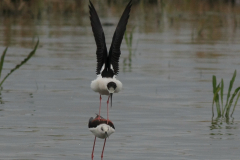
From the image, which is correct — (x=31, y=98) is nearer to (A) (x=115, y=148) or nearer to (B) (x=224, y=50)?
(A) (x=115, y=148)

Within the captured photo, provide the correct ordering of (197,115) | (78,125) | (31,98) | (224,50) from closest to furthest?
1. (78,125)
2. (197,115)
3. (31,98)
4. (224,50)

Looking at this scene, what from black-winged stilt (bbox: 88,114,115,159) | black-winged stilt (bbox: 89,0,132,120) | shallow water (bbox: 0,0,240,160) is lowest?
shallow water (bbox: 0,0,240,160)

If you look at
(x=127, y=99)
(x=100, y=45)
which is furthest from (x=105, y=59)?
(x=127, y=99)

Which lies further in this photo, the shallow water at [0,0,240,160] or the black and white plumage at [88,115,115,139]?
the shallow water at [0,0,240,160]

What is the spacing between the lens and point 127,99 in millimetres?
12148

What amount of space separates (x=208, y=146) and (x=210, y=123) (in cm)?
148

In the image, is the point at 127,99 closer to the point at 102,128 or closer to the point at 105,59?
the point at 105,59

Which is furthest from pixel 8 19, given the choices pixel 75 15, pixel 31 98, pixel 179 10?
pixel 31 98

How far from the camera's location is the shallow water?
8.52 meters

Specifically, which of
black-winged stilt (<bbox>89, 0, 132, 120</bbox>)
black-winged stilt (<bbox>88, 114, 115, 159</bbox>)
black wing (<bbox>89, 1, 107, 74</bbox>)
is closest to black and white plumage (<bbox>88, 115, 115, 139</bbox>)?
black-winged stilt (<bbox>88, 114, 115, 159</bbox>)

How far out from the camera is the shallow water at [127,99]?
8.52m

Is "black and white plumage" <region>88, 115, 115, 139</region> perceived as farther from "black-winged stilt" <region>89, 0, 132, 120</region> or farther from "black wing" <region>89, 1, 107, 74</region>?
"black wing" <region>89, 1, 107, 74</region>

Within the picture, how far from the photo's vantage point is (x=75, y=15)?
31500 millimetres

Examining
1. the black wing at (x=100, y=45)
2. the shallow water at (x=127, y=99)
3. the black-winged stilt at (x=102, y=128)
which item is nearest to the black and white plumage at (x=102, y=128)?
the black-winged stilt at (x=102, y=128)
